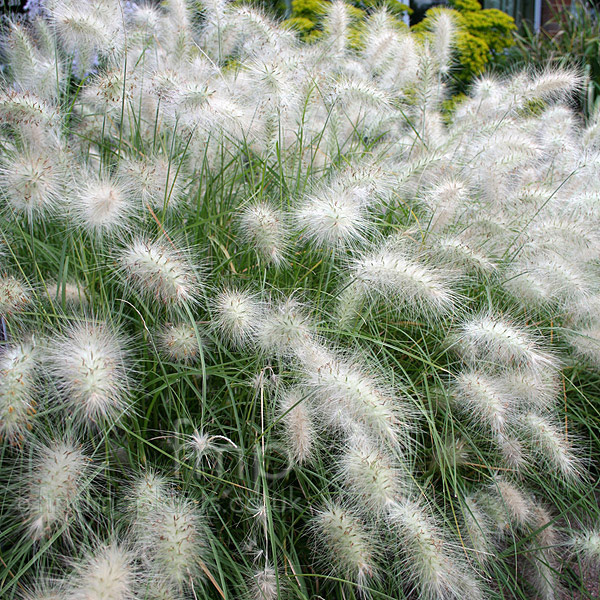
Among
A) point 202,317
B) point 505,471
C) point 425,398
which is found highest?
point 202,317

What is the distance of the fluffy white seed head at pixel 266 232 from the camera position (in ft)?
7.01

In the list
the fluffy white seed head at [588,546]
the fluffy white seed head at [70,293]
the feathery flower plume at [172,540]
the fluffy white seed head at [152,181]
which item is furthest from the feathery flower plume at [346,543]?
the fluffy white seed head at [152,181]

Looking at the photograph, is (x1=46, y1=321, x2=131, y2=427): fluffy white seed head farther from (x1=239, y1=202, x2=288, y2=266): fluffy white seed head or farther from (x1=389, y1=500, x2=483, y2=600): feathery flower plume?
(x1=389, y1=500, x2=483, y2=600): feathery flower plume

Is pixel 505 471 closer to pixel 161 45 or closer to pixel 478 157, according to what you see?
pixel 478 157

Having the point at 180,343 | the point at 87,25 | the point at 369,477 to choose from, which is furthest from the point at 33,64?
the point at 369,477

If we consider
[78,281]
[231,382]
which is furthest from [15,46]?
[231,382]

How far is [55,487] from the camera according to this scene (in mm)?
1555

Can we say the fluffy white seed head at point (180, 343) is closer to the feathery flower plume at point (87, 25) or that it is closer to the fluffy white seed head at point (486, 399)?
the fluffy white seed head at point (486, 399)

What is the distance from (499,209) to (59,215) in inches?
77.3

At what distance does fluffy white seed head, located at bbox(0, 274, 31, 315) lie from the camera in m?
1.80

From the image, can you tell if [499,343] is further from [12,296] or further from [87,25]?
[87,25]

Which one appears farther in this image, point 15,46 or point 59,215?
point 15,46

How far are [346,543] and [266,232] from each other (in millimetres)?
1084

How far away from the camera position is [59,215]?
7.64ft
